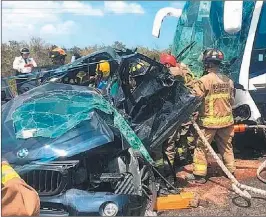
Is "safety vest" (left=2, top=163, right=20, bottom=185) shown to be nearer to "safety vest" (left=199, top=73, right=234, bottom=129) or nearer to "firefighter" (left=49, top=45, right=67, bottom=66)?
"safety vest" (left=199, top=73, right=234, bottom=129)

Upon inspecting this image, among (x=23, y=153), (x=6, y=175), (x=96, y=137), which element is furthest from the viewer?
(x=96, y=137)

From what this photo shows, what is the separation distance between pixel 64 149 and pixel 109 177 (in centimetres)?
42

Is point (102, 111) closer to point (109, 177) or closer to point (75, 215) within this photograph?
point (109, 177)

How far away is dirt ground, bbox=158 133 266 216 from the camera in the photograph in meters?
4.14

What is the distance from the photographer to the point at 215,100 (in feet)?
16.3

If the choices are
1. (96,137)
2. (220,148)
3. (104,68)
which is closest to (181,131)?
(220,148)

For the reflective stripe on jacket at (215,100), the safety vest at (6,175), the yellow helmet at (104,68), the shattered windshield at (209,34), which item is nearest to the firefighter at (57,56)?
the shattered windshield at (209,34)

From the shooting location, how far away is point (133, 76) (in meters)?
4.43

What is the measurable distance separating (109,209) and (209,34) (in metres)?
3.96

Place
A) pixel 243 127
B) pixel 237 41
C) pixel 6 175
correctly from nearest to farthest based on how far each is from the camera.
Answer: pixel 6 175, pixel 243 127, pixel 237 41

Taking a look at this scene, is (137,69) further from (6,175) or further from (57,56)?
(57,56)

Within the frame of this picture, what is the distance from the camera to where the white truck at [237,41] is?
5.56 m

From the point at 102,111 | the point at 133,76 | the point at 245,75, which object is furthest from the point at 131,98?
the point at 245,75

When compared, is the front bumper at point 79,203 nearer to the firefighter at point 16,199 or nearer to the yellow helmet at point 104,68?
the firefighter at point 16,199
